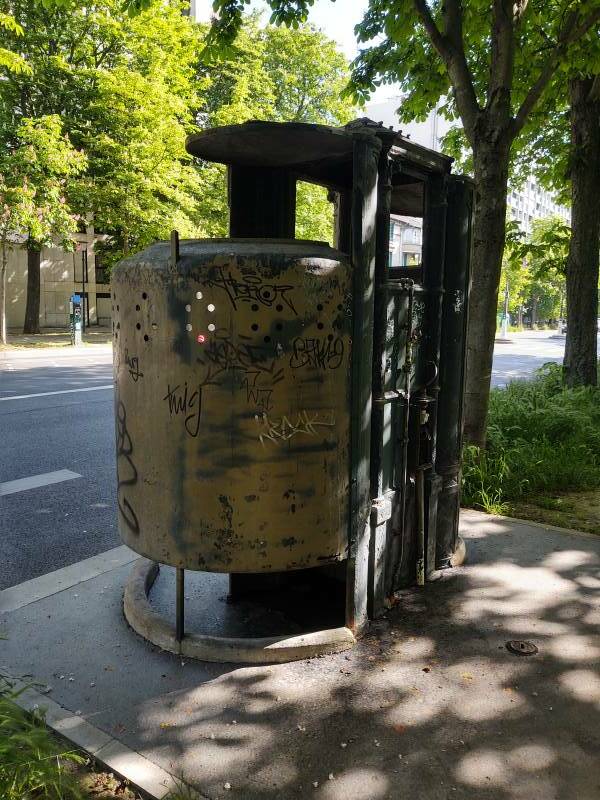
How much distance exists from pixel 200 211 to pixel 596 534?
2427 centimetres

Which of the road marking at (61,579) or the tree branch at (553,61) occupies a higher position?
the tree branch at (553,61)

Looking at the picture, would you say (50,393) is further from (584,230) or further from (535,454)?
(584,230)

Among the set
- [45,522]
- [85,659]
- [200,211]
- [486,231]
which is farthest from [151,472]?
[200,211]

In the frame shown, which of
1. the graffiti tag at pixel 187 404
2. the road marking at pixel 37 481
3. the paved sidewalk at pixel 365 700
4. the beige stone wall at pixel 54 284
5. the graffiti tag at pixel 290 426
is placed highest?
the beige stone wall at pixel 54 284

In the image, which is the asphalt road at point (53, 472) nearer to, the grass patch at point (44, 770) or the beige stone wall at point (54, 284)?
the grass patch at point (44, 770)

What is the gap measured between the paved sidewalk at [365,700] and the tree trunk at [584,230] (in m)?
7.28

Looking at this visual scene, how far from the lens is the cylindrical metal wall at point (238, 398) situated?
312 centimetres

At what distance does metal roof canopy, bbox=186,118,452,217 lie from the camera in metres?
3.24

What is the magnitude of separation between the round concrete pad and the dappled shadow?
78 millimetres

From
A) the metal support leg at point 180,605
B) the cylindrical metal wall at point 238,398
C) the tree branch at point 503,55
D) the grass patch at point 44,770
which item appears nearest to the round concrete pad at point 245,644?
the metal support leg at point 180,605

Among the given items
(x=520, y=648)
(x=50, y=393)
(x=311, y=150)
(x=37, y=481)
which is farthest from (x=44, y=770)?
(x=50, y=393)

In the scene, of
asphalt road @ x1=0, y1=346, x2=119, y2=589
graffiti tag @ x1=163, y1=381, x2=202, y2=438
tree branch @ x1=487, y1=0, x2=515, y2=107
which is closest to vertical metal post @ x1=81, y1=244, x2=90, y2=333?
asphalt road @ x1=0, y1=346, x2=119, y2=589

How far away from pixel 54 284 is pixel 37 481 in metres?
31.3

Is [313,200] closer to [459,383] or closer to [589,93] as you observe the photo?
[589,93]
